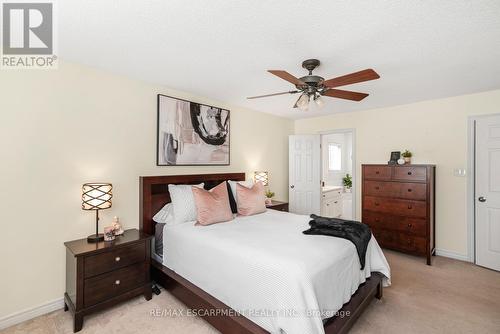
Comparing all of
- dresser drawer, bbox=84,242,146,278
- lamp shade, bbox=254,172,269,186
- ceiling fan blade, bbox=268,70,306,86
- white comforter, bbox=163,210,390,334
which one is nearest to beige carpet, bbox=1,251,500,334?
white comforter, bbox=163,210,390,334

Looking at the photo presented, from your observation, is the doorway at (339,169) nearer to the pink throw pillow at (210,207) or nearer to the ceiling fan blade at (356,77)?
the pink throw pillow at (210,207)

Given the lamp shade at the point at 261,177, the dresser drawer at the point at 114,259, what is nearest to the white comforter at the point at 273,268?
the dresser drawer at the point at 114,259

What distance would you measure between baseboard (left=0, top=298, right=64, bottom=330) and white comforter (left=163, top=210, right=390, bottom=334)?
3.47 ft

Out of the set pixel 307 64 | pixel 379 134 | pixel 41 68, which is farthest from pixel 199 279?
pixel 379 134

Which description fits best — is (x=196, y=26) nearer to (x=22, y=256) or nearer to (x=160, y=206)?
(x=160, y=206)

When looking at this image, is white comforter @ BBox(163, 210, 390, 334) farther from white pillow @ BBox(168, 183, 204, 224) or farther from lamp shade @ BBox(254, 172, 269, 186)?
lamp shade @ BBox(254, 172, 269, 186)

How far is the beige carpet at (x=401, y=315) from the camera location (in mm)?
2055

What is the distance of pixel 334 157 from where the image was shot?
683 cm

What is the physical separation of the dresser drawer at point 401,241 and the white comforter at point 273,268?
1.38 meters

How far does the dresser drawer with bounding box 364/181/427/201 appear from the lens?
3.45 metres

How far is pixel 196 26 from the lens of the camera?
5.96 feet

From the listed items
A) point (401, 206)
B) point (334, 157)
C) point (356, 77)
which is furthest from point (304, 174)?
point (356, 77)

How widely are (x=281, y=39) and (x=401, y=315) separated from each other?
2.73 m

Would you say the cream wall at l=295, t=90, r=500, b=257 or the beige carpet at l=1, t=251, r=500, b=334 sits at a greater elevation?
the cream wall at l=295, t=90, r=500, b=257
